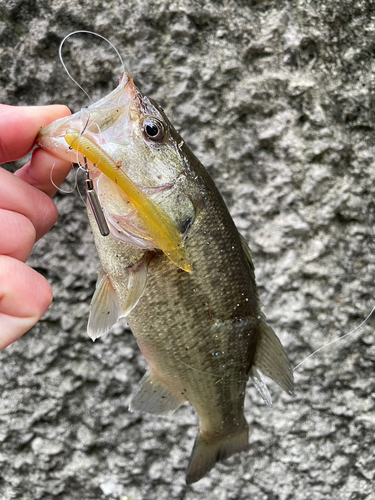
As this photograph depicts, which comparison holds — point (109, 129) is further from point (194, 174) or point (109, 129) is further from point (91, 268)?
point (91, 268)

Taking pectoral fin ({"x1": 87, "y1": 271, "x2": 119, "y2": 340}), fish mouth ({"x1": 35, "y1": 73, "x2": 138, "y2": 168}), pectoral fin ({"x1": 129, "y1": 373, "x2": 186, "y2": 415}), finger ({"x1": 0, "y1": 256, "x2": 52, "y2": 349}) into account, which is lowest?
pectoral fin ({"x1": 129, "y1": 373, "x2": 186, "y2": 415})

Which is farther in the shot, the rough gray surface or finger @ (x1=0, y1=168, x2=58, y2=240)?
the rough gray surface

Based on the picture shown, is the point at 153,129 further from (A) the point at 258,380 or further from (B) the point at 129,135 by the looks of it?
(A) the point at 258,380

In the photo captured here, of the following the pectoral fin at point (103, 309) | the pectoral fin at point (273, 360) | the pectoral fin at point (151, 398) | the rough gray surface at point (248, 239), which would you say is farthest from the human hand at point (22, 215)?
the pectoral fin at point (273, 360)

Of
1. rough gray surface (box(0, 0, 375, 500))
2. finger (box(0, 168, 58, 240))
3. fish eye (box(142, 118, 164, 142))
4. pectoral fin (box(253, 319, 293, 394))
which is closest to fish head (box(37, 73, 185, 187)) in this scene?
fish eye (box(142, 118, 164, 142))

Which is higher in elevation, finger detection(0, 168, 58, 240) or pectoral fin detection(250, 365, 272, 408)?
finger detection(0, 168, 58, 240)

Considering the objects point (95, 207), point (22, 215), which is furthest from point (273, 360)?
point (22, 215)

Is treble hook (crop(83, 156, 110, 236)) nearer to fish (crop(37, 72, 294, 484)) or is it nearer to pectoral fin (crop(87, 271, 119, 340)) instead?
fish (crop(37, 72, 294, 484))
